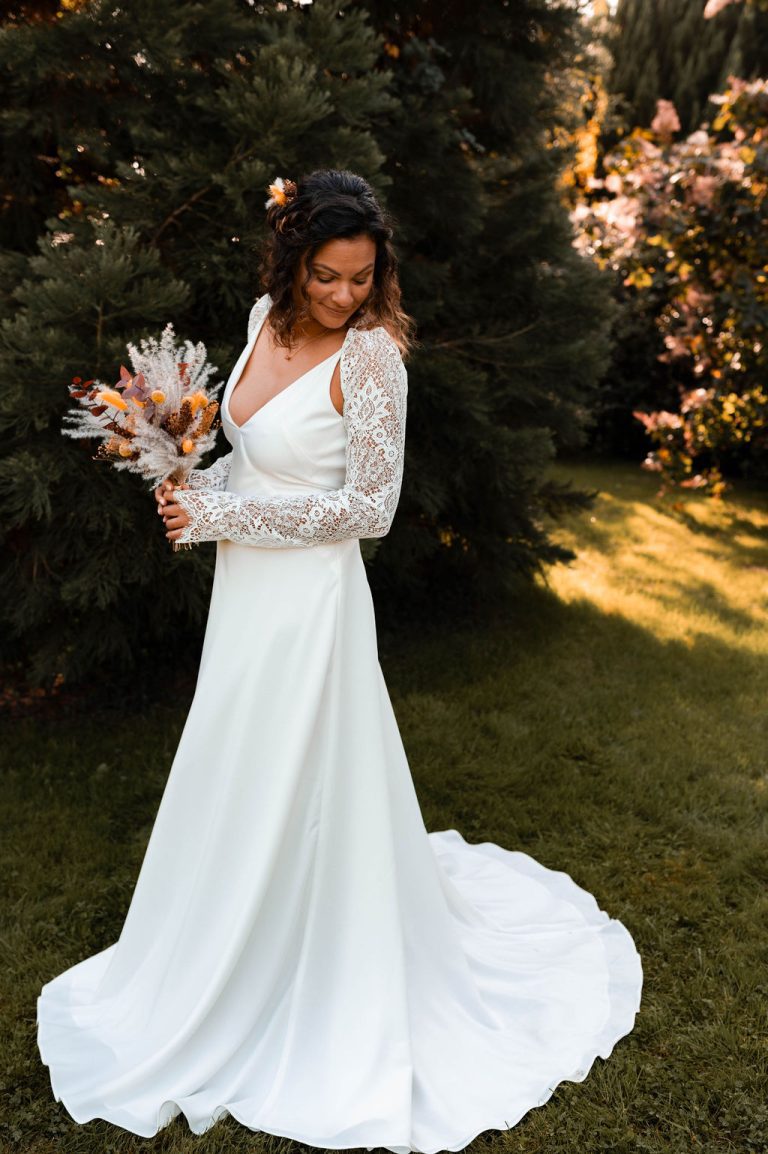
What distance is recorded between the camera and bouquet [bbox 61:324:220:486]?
2168 mm

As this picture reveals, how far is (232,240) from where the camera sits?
3.84 metres

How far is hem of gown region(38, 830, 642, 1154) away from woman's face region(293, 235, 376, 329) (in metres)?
1.99

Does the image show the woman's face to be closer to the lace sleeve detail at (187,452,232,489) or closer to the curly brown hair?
the curly brown hair

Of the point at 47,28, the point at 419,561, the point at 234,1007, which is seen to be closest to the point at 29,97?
the point at 47,28

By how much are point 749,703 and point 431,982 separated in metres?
2.99

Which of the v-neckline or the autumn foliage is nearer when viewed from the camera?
the v-neckline

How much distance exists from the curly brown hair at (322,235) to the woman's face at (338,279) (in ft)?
0.05

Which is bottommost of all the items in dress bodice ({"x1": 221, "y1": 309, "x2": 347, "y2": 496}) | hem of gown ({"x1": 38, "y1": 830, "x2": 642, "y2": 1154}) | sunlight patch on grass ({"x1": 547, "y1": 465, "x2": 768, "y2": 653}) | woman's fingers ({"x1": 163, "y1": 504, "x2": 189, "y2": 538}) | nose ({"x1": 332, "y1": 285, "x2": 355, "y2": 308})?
hem of gown ({"x1": 38, "y1": 830, "x2": 642, "y2": 1154})

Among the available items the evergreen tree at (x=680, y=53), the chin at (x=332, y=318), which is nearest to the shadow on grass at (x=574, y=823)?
the chin at (x=332, y=318)

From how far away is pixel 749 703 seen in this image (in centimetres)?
498

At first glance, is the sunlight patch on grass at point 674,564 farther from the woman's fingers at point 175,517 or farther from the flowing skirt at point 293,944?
the woman's fingers at point 175,517

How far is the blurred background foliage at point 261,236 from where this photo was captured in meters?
3.50

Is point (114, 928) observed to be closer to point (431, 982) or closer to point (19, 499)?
point (431, 982)

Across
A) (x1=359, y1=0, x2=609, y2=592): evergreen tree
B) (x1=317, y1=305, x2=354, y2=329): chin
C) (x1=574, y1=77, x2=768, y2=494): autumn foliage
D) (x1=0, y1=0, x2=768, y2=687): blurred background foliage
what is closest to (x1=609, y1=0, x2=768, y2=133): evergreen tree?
(x1=574, y1=77, x2=768, y2=494): autumn foliage
